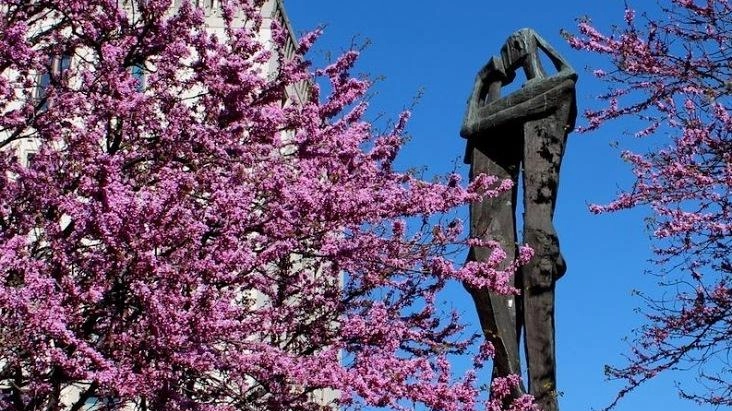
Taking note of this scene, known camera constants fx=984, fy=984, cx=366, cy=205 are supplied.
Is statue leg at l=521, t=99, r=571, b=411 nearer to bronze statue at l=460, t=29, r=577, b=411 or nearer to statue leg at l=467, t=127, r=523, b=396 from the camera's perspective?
bronze statue at l=460, t=29, r=577, b=411

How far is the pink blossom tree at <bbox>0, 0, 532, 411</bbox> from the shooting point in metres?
6.95

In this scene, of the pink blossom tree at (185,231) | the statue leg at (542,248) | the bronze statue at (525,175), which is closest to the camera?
the pink blossom tree at (185,231)

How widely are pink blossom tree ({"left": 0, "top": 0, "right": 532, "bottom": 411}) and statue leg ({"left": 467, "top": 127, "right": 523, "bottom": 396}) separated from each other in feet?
0.64

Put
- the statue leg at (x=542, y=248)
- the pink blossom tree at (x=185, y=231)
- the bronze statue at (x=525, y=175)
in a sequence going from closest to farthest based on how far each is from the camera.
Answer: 1. the pink blossom tree at (x=185, y=231)
2. the statue leg at (x=542, y=248)
3. the bronze statue at (x=525, y=175)

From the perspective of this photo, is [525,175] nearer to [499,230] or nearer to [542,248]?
[499,230]

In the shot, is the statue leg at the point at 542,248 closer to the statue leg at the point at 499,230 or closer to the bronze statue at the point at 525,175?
the bronze statue at the point at 525,175

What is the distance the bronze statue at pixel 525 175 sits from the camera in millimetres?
8945

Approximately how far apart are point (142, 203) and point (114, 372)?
3.88ft

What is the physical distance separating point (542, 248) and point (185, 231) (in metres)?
3.63

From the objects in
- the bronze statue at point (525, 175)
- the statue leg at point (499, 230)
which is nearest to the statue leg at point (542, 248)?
the bronze statue at point (525, 175)

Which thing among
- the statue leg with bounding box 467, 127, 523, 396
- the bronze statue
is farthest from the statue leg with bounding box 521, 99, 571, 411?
the statue leg with bounding box 467, 127, 523, 396

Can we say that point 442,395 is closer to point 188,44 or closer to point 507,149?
point 507,149

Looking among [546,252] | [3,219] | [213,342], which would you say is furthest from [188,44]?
[546,252]

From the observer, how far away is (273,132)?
9.01 meters
